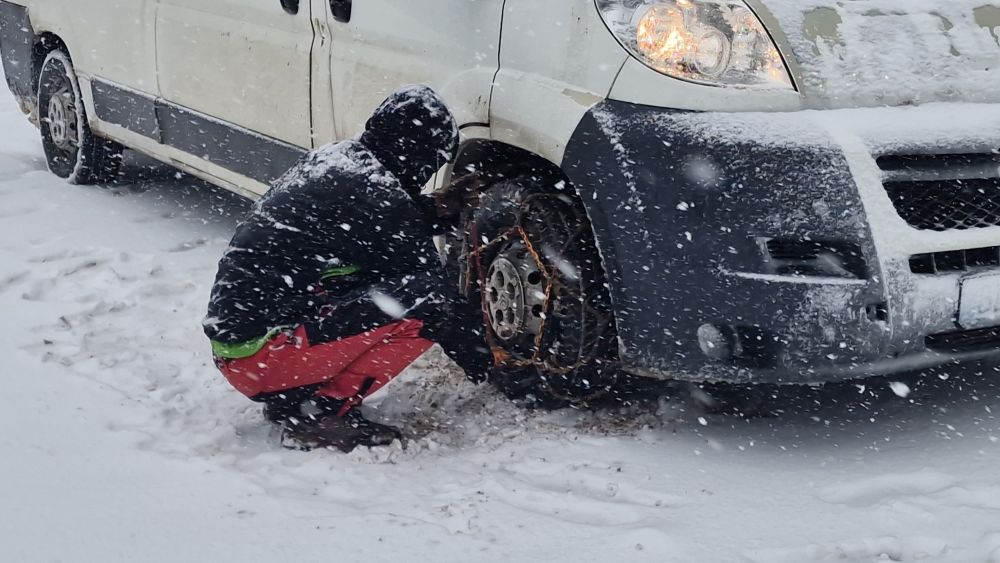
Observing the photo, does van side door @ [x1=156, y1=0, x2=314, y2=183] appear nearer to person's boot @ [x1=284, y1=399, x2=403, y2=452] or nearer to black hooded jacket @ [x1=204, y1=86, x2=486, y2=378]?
black hooded jacket @ [x1=204, y1=86, x2=486, y2=378]

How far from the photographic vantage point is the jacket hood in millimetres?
3375

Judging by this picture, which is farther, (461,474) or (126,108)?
(126,108)

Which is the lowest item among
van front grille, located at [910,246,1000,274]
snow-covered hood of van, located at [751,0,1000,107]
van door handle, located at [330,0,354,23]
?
van front grille, located at [910,246,1000,274]

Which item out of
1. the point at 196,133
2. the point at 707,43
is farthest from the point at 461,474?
the point at 196,133

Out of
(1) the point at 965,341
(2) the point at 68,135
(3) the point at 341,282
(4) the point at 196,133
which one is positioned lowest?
(2) the point at 68,135

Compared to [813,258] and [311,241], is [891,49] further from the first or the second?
[311,241]

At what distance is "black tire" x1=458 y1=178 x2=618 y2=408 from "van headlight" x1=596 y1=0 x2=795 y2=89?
1.66 feet

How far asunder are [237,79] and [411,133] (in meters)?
1.67

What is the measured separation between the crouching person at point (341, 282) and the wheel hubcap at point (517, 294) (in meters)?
0.19

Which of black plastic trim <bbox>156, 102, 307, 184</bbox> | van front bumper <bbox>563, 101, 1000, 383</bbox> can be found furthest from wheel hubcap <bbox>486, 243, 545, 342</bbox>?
A: black plastic trim <bbox>156, 102, 307, 184</bbox>

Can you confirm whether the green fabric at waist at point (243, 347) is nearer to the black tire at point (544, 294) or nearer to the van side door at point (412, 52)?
the black tire at point (544, 294)

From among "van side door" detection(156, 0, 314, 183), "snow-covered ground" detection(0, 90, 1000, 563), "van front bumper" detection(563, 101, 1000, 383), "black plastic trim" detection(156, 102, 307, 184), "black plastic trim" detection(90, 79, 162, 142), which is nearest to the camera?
"snow-covered ground" detection(0, 90, 1000, 563)

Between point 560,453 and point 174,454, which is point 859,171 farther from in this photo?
point 174,454

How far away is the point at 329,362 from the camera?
11.1ft
